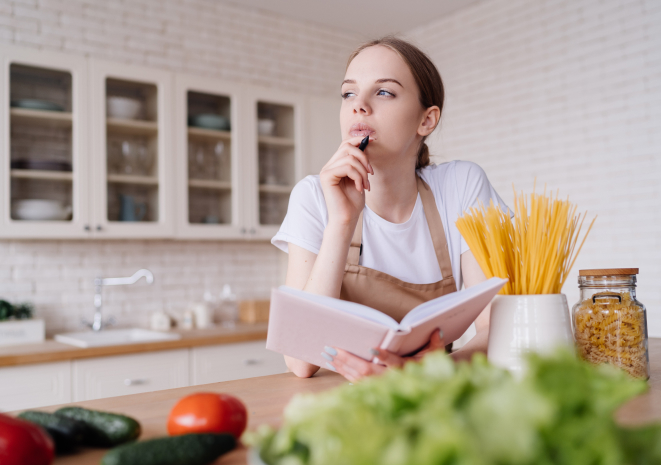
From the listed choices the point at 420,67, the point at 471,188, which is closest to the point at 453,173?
the point at 471,188

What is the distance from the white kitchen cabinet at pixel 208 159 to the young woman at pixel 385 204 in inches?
73.7

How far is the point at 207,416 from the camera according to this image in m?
0.75

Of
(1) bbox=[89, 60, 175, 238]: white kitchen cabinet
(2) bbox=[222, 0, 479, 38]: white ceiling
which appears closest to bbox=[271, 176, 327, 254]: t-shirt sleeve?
(1) bbox=[89, 60, 175, 238]: white kitchen cabinet

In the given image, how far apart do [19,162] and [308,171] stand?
1.82 meters

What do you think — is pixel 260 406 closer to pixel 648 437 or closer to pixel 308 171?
pixel 648 437

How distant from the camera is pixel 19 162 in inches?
114

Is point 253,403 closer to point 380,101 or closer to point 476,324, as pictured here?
point 476,324

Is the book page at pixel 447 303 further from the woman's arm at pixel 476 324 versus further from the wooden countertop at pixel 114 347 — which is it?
the wooden countertop at pixel 114 347

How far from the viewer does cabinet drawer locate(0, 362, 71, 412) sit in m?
2.50

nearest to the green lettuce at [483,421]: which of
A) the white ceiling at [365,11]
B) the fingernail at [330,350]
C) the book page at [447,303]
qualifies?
the book page at [447,303]

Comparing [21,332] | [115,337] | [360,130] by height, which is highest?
[360,130]

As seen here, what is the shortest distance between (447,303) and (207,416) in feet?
Answer: 1.46

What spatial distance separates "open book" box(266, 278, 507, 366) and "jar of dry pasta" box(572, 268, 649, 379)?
0.23 meters

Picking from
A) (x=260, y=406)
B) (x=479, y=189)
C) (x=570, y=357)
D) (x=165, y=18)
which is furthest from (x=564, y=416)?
(x=165, y=18)
